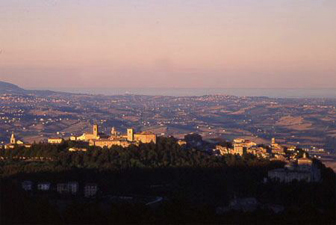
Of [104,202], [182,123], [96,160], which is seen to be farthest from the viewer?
[182,123]

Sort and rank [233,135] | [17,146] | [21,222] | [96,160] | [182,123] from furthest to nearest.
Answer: [182,123], [233,135], [17,146], [96,160], [21,222]

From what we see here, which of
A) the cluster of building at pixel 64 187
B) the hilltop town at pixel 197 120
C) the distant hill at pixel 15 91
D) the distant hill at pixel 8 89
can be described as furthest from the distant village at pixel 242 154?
the distant hill at pixel 8 89

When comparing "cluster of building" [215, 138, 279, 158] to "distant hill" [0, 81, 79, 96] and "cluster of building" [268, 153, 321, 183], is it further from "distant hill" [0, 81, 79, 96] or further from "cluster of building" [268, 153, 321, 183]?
"distant hill" [0, 81, 79, 96]

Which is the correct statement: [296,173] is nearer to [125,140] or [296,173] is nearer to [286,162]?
[286,162]

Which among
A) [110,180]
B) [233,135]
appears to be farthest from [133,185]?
[233,135]

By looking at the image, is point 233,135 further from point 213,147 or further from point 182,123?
point 213,147

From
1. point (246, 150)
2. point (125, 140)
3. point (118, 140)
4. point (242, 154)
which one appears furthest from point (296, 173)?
point (125, 140)

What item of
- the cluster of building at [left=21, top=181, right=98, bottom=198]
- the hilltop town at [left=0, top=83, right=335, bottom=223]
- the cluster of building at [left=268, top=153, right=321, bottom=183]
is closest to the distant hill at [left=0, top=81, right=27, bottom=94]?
the hilltop town at [left=0, top=83, right=335, bottom=223]

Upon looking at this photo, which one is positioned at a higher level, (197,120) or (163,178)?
(163,178)

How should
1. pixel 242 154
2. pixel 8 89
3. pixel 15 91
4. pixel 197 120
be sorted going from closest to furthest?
pixel 242 154 → pixel 197 120 → pixel 8 89 → pixel 15 91

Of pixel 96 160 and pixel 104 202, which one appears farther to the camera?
pixel 96 160
